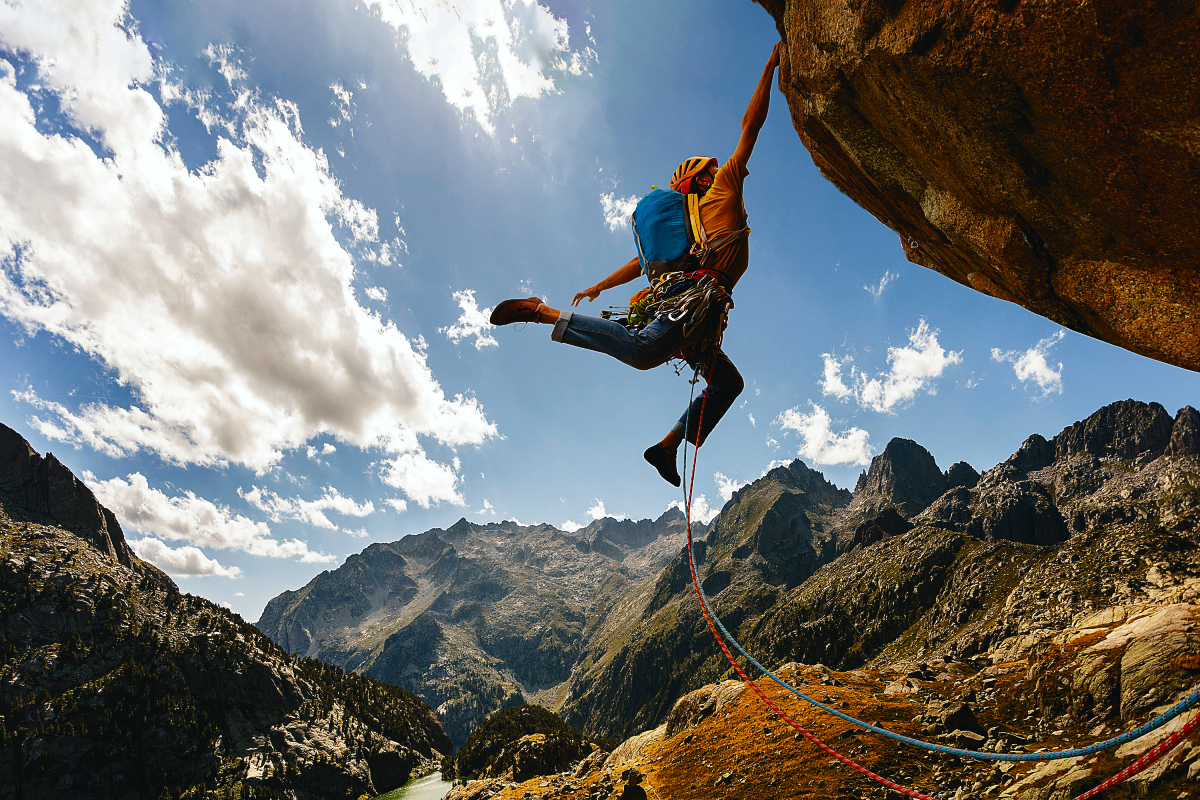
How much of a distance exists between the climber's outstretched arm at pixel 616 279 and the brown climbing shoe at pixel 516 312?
1.73 m

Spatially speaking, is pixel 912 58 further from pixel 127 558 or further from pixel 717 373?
pixel 127 558

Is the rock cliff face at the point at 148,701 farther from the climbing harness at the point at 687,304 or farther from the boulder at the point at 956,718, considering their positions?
the climbing harness at the point at 687,304

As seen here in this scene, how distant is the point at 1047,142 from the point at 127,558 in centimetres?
19498

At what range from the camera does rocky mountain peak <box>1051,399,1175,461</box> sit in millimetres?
156125

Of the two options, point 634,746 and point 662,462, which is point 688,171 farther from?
point 634,746

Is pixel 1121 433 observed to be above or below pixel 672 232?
above

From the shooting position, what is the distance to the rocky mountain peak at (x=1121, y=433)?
6147 inches

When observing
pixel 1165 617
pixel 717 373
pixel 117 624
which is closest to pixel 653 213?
pixel 717 373

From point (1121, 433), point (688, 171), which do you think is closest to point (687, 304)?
point (688, 171)

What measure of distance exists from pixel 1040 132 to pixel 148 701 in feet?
469

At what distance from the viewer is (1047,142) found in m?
4.36

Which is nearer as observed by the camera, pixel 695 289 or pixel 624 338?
pixel 624 338

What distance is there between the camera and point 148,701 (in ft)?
309

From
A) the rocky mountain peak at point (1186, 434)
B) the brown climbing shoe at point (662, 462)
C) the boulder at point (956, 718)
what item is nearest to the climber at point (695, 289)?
the brown climbing shoe at point (662, 462)
